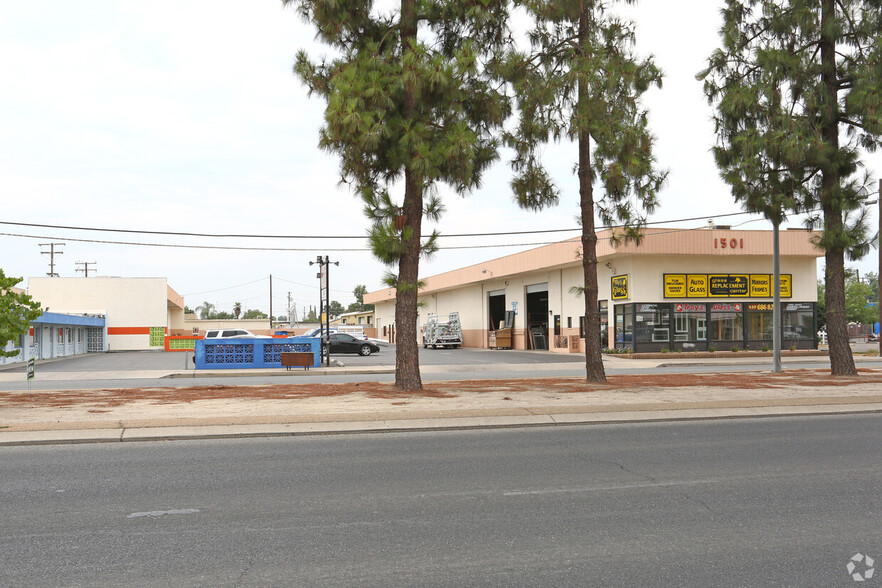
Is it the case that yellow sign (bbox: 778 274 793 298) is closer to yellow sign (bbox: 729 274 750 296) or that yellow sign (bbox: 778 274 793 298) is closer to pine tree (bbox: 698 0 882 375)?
yellow sign (bbox: 729 274 750 296)

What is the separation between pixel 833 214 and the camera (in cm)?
1994

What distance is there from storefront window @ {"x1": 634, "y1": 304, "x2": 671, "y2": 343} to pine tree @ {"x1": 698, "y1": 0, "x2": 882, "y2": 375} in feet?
55.1

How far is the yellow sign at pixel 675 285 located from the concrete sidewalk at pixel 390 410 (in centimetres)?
2060

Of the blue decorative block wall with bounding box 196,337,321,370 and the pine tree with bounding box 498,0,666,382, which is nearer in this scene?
the pine tree with bounding box 498,0,666,382

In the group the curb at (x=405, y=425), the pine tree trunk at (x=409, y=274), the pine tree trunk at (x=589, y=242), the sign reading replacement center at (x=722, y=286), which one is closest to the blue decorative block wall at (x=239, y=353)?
the pine tree trunk at (x=409, y=274)

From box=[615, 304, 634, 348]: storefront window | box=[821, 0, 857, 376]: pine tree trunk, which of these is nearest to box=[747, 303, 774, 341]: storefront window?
box=[615, 304, 634, 348]: storefront window

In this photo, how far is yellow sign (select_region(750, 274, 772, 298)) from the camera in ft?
128

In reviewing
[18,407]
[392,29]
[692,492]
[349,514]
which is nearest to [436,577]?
[349,514]

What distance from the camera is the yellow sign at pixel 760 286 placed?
39.0 m

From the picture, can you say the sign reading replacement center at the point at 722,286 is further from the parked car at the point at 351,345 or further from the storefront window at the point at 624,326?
the parked car at the point at 351,345

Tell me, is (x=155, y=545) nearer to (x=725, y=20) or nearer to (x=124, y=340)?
(x=725, y=20)

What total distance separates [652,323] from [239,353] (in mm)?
21060

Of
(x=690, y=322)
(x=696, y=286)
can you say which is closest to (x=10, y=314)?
(x=690, y=322)

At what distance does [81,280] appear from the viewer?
61.2 meters
